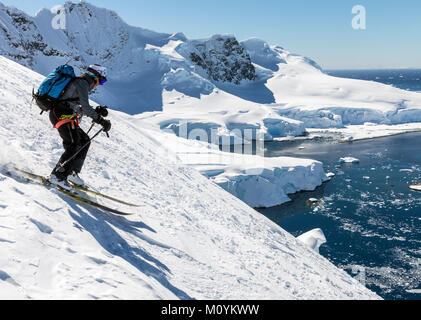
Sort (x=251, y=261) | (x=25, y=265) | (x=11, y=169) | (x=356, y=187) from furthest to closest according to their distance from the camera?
1. (x=356, y=187)
2. (x=251, y=261)
3. (x=11, y=169)
4. (x=25, y=265)

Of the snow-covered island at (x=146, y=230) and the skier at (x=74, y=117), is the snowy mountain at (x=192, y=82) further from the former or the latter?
the skier at (x=74, y=117)

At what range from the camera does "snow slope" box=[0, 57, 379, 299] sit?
2832 mm

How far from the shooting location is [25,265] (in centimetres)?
268

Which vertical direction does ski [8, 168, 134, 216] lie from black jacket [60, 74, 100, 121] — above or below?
below

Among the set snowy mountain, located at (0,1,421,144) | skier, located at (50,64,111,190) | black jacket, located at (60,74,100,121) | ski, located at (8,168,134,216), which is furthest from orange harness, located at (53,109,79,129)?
snowy mountain, located at (0,1,421,144)

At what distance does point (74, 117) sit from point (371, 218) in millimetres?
18937

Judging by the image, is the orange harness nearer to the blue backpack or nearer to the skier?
the skier

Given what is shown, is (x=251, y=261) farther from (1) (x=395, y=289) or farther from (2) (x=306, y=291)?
(1) (x=395, y=289)

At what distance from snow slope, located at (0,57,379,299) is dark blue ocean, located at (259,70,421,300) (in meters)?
7.34

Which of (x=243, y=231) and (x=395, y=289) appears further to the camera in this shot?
(x=395, y=289)

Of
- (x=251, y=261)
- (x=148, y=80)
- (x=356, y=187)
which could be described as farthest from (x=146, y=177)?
(x=148, y=80)

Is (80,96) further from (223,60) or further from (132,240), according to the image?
(223,60)

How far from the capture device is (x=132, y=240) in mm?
4031
